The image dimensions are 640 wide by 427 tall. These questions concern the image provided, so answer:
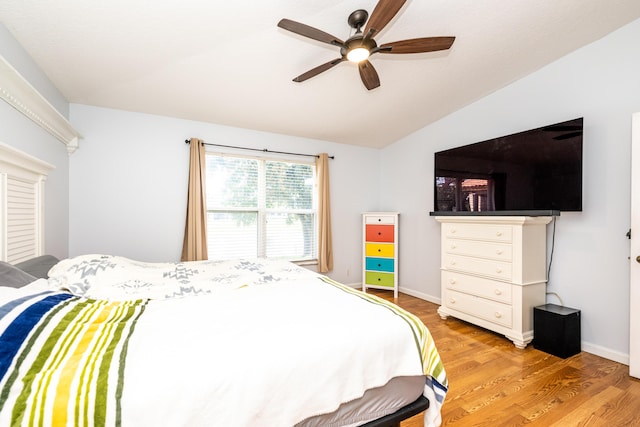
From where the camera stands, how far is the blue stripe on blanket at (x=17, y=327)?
2.51 ft

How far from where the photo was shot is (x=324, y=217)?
4.16 meters

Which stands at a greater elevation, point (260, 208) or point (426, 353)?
point (260, 208)

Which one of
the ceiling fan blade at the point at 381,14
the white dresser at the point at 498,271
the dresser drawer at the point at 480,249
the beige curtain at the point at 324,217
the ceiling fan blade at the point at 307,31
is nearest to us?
the ceiling fan blade at the point at 381,14

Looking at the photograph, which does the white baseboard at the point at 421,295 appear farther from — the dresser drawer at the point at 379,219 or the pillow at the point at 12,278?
the pillow at the point at 12,278

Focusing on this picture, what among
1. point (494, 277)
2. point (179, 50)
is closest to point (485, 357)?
point (494, 277)

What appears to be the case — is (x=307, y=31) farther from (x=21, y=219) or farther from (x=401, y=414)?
(x=21, y=219)

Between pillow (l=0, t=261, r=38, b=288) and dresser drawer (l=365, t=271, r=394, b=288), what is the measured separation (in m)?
3.70

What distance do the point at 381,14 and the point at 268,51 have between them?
42.5 inches

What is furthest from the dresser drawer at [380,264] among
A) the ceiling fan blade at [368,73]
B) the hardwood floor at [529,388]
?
the ceiling fan blade at [368,73]

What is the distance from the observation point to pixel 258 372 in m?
0.92

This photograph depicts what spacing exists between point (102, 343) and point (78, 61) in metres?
2.35

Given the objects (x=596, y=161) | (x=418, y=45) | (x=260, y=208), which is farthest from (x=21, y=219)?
(x=596, y=161)

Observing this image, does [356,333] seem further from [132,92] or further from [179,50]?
[132,92]

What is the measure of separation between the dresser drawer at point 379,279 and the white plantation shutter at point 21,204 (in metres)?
3.66
